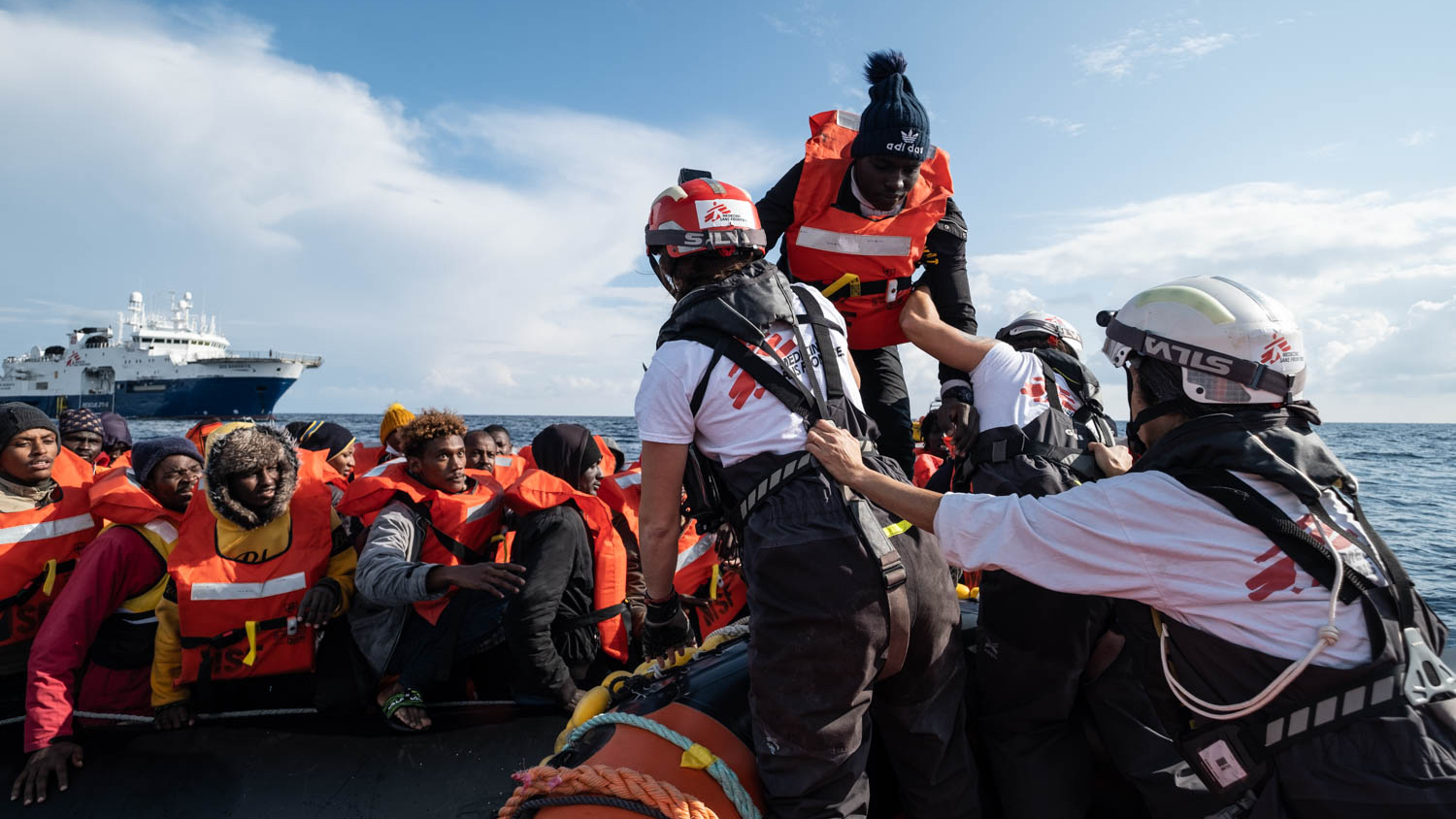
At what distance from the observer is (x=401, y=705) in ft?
12.0

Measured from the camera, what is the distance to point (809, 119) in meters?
3.51

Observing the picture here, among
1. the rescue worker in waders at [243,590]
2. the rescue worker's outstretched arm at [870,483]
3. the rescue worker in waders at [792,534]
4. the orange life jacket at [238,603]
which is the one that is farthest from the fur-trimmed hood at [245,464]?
the rescue worker's outstretched arm at [870,483]

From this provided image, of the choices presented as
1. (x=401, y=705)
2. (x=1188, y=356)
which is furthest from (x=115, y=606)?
(x=1188, y=356)

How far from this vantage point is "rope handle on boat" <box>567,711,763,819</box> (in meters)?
2.12

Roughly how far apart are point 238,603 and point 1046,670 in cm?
346

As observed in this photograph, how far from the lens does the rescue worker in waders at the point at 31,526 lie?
155 inches

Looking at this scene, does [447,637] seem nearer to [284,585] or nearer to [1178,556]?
[284,585]

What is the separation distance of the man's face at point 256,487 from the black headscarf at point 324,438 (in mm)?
3587

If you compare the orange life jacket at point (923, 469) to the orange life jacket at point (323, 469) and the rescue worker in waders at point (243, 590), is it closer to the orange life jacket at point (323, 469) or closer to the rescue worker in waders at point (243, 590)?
the orange life jacket at point (323, 469)

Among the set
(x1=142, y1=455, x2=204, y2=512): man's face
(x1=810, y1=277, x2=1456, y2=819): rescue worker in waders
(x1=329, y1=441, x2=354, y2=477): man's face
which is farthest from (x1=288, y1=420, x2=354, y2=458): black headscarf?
(x1=810, y1=277, x2=1456, y2=819): rescue worker in waders

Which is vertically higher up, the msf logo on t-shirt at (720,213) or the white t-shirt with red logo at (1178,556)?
the msf logo on t-shirt at (720,213)

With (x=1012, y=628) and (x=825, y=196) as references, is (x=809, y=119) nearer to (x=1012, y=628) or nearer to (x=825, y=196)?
(x=825, y=196)

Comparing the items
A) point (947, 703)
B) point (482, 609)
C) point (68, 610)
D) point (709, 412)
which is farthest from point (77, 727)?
point (947, 703)

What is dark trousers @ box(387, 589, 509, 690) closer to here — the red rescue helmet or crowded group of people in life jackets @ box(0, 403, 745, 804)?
crowded group of people in life jackets @ box(0, 403, 745, 804)
